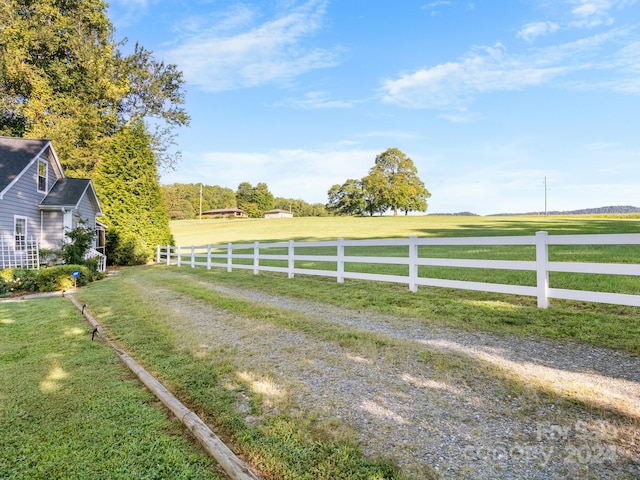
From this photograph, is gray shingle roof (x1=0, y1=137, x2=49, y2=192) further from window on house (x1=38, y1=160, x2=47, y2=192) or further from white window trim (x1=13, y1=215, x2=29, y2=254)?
white window trim (x1=13, y1=215, x2=29, y2=254)

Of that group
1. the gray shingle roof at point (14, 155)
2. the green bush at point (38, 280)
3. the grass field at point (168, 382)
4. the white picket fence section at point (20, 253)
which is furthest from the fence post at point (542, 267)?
the white picket fence section at point (20, 253)

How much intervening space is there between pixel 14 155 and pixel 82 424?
17.4 meters

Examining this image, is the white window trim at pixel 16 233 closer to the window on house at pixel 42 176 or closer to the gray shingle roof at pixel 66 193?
the gray shingle roof at pixel 66 193

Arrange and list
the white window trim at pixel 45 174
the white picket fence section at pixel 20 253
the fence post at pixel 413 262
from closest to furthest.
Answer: the fence post at pixel 413 262
the white picket fence section at pixel 20 253
the white window trim at pixel 45 174

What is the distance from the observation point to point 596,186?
94.3 feet

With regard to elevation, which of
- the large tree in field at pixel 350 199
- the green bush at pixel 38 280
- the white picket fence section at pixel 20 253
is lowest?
the green bush at pixel 38 280

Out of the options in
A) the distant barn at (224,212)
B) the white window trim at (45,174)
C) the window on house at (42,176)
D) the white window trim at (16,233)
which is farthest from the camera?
the distant barn at (224,212)

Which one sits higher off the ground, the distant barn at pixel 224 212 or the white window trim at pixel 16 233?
the distant barn at pixel 224 212

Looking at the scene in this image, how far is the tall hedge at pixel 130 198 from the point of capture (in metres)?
21.3

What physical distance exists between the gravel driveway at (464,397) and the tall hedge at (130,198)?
19558mm

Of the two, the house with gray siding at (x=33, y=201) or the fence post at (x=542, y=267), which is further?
the house with gray siding at (x=33, y=201)

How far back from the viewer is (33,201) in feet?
50.0

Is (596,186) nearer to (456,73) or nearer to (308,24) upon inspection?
(456,73)

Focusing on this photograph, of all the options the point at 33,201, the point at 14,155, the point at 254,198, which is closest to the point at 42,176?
the point at 14,155
